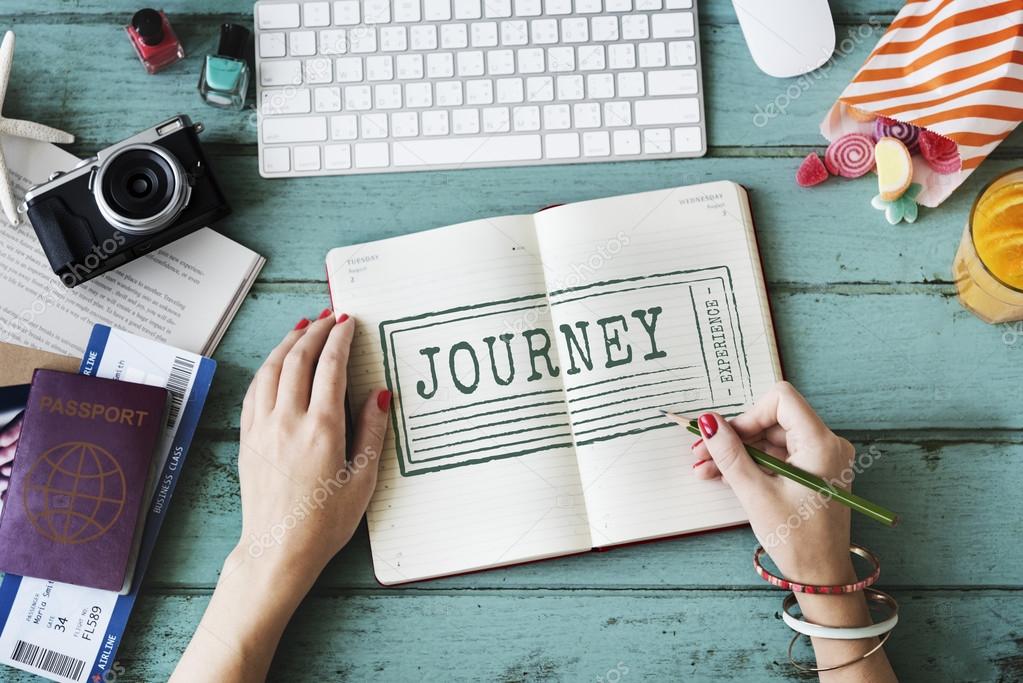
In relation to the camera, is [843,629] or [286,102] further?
[286,102]

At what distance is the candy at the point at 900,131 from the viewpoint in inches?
33.1

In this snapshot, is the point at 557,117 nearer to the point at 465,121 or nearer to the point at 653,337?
the point at 465,121

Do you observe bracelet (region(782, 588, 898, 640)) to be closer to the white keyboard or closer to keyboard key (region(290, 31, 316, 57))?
the white keyboard

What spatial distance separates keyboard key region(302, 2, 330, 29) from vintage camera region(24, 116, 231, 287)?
0.17 metres

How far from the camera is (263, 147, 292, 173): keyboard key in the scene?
85cm

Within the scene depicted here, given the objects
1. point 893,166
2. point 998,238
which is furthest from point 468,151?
point 998,238

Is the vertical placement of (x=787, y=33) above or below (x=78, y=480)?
above

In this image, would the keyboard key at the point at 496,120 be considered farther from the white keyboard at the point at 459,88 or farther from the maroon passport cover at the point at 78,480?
the maroon passport cover at the point at 78,480

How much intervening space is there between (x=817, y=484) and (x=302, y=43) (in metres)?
0.68

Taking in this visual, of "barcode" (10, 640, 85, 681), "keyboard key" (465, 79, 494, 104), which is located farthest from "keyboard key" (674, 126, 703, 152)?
"barcode" (10, 640, 85, 681)

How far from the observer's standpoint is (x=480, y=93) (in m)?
0.85

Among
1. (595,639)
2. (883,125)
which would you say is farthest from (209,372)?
(883,125)

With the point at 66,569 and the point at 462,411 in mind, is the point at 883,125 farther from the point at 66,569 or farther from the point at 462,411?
the point at 66,569

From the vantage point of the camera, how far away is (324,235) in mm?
860
